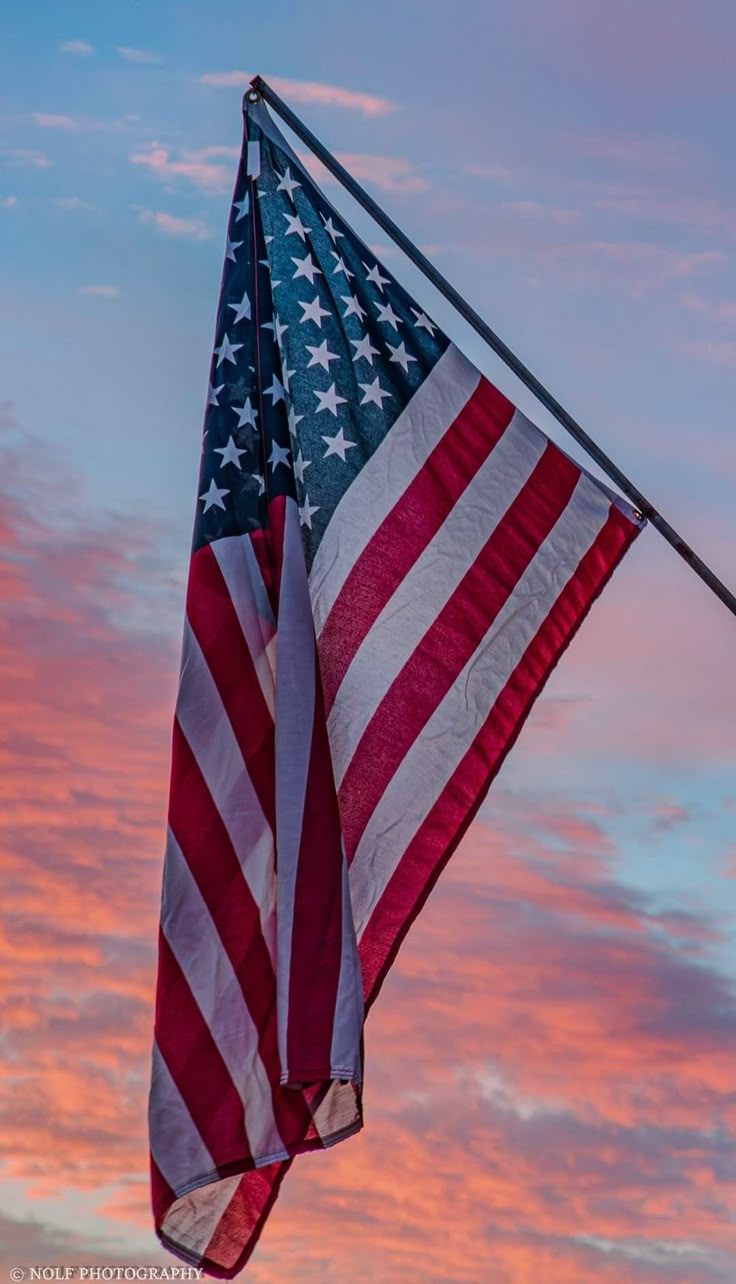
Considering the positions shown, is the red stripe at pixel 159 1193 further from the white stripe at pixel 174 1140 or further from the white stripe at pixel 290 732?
the white stripe at pixel 290 732

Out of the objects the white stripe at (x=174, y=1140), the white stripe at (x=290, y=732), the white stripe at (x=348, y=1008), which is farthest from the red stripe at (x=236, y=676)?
the white stripe at (x=174, y=1140)

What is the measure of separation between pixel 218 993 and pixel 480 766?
2298 millimetres

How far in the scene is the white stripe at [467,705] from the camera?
1188 cm

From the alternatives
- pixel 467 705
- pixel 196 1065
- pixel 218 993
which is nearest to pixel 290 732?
pixel 467 705

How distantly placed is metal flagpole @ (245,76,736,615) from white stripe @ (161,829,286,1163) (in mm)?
3796

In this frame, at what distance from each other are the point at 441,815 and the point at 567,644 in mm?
1522

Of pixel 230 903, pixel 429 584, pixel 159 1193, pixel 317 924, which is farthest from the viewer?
pixel 429 584

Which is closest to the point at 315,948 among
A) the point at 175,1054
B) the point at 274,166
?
the point at 175,1054

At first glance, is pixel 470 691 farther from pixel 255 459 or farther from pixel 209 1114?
pixel 209 1114

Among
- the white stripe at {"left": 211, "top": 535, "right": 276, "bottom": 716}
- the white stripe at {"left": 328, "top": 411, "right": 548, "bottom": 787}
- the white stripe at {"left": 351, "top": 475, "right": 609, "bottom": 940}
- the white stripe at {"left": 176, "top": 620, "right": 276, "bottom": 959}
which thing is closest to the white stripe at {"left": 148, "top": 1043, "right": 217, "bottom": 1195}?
the white stripe at {"left": 176, "top": 620, "right": 276, "bottom": 959}

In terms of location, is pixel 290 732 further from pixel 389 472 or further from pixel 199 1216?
pixel 199 1216

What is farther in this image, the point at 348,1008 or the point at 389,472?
the point at 389,472

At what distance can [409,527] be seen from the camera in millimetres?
12391

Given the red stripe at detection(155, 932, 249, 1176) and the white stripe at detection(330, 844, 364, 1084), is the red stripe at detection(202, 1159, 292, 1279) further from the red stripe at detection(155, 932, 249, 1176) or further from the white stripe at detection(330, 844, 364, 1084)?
the white stripe at detection(330, 844, 364, 1084)
